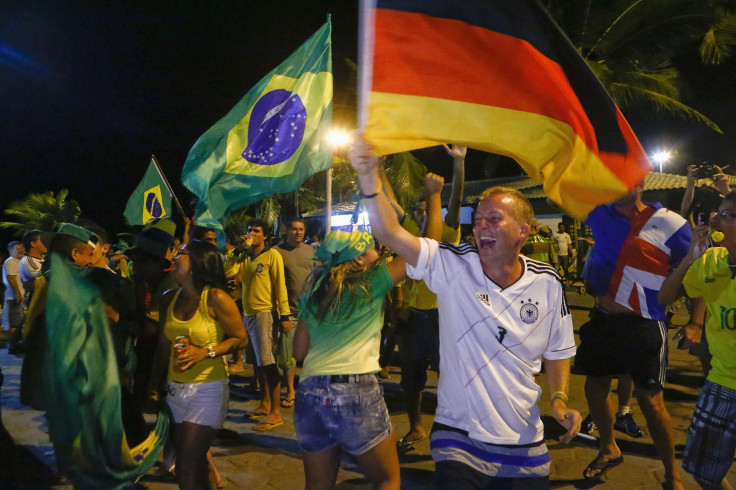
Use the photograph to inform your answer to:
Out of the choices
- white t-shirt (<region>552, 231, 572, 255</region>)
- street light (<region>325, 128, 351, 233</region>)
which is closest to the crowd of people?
street light (<region>325, 128, 351, 233</region>)

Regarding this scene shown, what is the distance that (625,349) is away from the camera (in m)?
4.69

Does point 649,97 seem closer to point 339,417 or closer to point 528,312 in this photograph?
point 528,312

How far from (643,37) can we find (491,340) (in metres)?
14.5

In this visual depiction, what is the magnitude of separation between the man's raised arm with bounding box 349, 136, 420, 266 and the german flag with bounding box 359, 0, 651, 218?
0.28 ft

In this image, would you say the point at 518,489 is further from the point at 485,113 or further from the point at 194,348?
the point at 194,348

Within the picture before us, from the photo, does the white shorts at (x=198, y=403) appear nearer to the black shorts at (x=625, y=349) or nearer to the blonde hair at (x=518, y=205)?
the blonde hair at (x=518, y=205)

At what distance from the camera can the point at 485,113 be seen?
9.62 feet

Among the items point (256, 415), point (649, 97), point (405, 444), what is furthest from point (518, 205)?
point (649, 97)

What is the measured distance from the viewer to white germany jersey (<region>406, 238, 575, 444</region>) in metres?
2.70

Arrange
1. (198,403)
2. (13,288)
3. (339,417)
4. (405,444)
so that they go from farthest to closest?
(13,288) < (405,444) < (198,403) < (339,417)

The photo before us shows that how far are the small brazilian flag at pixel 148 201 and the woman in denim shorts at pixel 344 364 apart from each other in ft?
16.8

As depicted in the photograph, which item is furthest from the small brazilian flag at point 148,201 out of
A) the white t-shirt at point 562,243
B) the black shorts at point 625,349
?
the white t-shirt at point 562,243

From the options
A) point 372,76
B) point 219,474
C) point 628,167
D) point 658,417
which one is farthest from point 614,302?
point 219,474

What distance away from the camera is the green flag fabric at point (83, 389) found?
3.41 m
